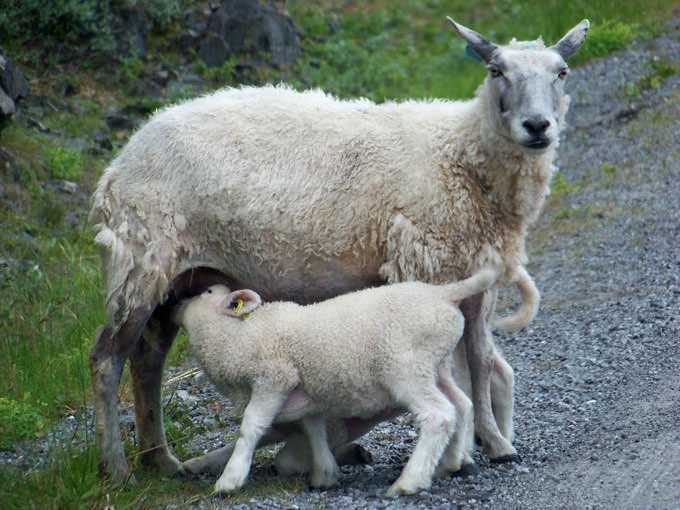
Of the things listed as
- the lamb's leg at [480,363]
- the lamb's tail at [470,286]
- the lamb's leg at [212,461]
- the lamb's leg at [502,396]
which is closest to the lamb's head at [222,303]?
the lamb's leg at [212,461]

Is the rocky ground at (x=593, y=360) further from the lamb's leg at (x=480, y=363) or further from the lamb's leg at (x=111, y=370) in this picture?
the lamb's leg at (x=111, y=370)

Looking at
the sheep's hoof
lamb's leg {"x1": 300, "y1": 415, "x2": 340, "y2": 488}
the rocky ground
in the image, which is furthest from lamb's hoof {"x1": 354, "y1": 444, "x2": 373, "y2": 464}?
the sheep's hoof

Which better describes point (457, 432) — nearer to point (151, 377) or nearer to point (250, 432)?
point (250, 432)

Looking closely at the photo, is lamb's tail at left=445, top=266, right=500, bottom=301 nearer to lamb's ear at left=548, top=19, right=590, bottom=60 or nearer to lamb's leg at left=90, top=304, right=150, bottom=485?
lamb's ear at left=548, top=19, right=590, bottom=60

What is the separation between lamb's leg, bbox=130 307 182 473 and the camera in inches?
248

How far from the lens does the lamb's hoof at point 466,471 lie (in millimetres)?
5566

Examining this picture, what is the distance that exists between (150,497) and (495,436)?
197 cm

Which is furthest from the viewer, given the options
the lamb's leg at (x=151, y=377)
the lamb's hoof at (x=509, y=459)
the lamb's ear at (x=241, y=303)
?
the lamb's leg at (x=151, y=377)

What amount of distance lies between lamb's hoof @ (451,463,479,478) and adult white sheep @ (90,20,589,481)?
0.89 ft

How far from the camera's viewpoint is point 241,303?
571 centimetres

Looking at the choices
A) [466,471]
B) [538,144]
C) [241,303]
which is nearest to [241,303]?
[241,303]

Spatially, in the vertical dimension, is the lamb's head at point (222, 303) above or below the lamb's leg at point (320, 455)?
above

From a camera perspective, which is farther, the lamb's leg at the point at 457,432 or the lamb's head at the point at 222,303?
the lamb's head at the point at 222,303

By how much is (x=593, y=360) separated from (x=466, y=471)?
1921 mm
